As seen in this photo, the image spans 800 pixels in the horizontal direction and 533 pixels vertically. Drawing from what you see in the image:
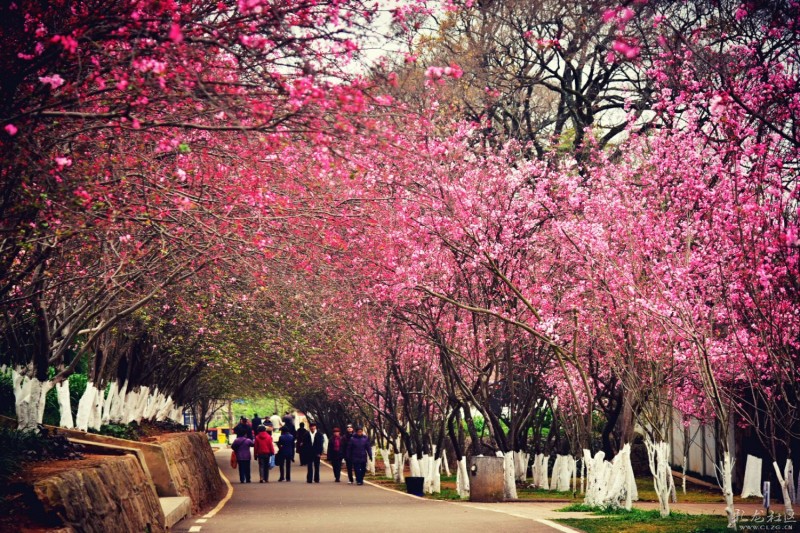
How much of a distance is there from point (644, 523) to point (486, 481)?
305 inches

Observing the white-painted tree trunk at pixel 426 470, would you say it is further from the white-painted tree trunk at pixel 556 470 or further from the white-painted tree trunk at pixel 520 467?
the white-painted tree trunk at pixel 556 470

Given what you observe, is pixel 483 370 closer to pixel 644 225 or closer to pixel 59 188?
pixel 644 225

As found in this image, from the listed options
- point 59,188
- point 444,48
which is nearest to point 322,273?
point 444,48

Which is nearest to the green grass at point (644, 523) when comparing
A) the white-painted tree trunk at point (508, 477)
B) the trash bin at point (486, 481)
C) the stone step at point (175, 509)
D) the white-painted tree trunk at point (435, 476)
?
the trash bin at point (486, 481)

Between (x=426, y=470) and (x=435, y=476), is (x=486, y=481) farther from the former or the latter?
(x=426, y=470)

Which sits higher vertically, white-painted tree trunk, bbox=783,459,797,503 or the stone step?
white-painted tree trunk, bbox=783,459,797,503

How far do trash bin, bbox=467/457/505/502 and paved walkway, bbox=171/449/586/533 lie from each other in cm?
144

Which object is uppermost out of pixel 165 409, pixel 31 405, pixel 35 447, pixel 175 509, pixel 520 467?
pixel 165 409

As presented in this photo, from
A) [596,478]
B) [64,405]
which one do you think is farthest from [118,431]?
[596,478]

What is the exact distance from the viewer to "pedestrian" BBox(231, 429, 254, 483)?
34875 millimetres

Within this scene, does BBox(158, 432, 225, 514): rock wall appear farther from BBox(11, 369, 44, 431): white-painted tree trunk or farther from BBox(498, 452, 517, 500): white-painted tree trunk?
BBox(498, 452, 517, 500): white-painted tree trunk

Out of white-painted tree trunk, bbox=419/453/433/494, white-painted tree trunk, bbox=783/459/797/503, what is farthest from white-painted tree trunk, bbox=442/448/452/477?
white-painted tree trunk, bbox=783/459/797/503

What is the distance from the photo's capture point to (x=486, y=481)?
25.0m

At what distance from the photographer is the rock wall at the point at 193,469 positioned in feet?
72.7
